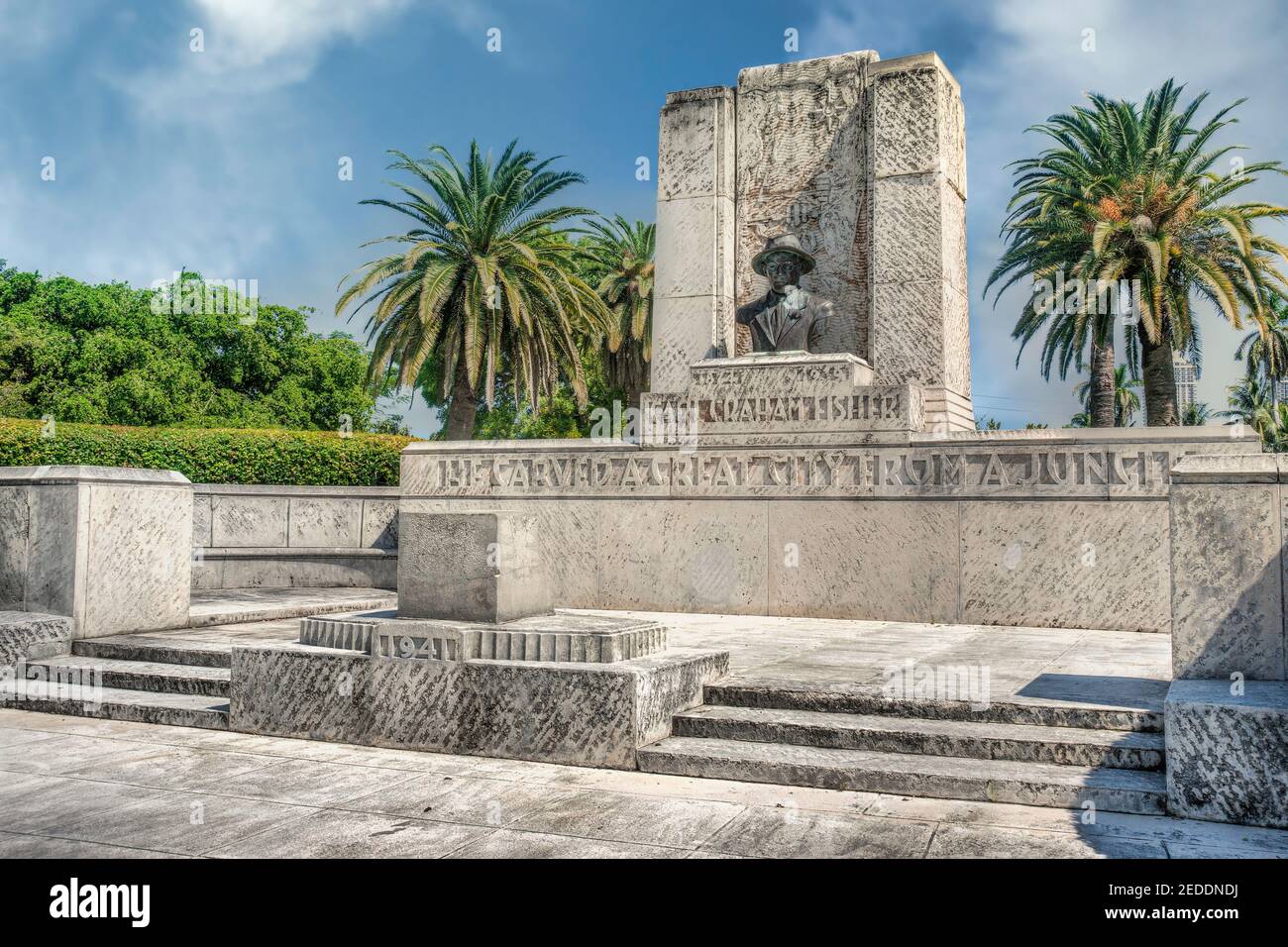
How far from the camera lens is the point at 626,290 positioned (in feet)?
113

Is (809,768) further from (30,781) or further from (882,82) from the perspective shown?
(882,82)

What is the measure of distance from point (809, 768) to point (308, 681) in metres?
3.38

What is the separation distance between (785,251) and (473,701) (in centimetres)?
943

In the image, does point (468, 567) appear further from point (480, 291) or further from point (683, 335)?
point (480, 291)

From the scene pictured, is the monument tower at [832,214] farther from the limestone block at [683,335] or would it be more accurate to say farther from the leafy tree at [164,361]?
the leafy tree at [164,361]

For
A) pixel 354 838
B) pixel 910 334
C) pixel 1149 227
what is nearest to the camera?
pixel 354 838

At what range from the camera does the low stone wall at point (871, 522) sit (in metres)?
11.2

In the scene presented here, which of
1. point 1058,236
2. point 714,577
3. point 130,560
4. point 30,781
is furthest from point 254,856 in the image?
point 1058,236

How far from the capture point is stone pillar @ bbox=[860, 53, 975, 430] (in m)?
14.0

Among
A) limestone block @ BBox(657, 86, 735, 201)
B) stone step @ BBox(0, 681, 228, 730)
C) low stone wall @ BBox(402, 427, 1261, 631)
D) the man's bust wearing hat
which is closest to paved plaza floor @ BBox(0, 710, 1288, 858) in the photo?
stone step @ BBox(0, 681, 228, 730)

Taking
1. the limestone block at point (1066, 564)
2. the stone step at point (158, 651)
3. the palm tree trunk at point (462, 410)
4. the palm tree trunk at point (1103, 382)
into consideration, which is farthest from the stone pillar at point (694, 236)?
the palm tree trunk at point (1103, 382)

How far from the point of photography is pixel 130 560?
968 centimetres

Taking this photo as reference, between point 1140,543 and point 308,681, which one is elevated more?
point 1140,543

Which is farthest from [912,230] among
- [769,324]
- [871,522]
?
[871,522]
